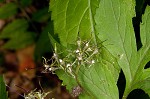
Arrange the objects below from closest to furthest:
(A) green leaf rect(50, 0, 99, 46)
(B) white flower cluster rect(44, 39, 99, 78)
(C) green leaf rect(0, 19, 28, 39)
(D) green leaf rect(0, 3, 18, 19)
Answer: (B) white flower cluster rect(44, 39, 99, 78) → (A) green leaf rect(50, 0, 99, 46) → (D) green leaf rect(0, 3, 18, 19) → (C) green leaf rect(0, 19, 28, 39)

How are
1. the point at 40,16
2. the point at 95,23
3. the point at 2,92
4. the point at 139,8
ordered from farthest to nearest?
the point at 40,16
the point at 139,8
the point at 95,23
the point at 2,92

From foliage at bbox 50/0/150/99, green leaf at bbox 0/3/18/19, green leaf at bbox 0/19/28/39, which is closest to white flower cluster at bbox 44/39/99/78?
foliage at bbox 50/0/150/99

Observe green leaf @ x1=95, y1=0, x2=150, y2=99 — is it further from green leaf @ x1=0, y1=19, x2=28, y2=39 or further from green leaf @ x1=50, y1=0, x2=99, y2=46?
green leaf @ x1=0, y1=19, x2=28, y2=39

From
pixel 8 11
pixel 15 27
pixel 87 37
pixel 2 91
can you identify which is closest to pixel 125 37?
pixel 87 37

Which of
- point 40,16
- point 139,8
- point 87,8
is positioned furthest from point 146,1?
point 40,16

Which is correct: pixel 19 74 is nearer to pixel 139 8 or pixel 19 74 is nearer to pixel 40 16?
pixel 40 16
